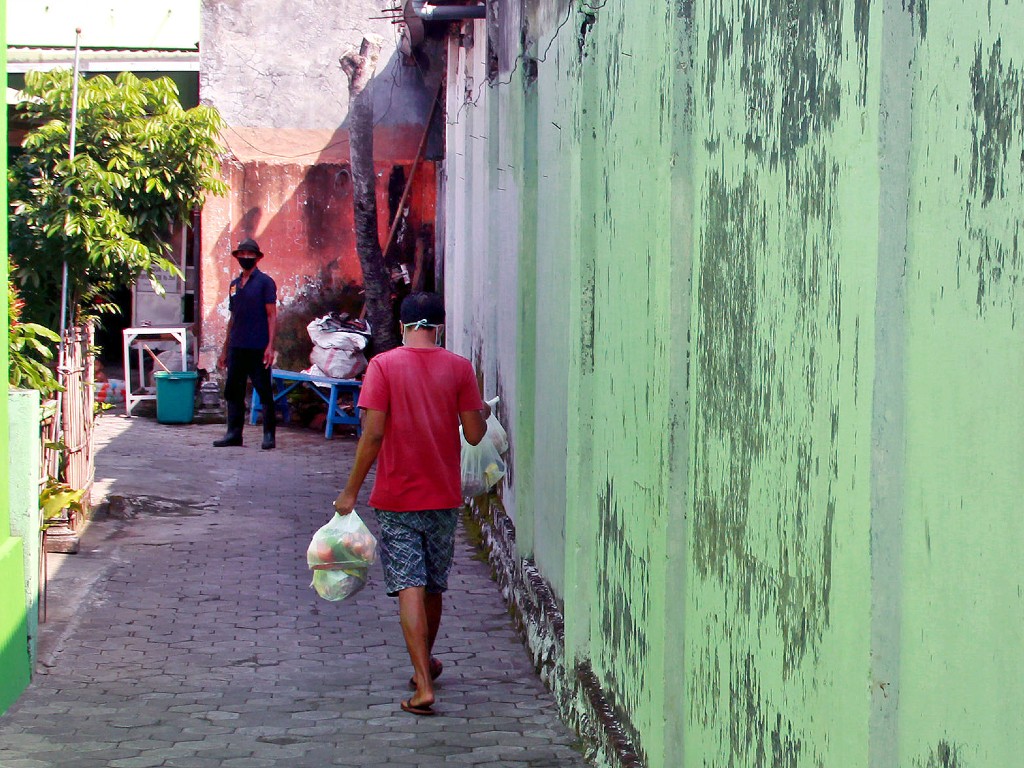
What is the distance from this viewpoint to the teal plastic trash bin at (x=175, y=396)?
14469mm

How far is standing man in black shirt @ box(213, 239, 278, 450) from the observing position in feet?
41.7

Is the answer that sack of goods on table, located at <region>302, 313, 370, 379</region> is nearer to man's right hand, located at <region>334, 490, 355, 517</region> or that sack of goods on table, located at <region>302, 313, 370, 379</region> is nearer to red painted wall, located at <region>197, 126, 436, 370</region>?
red painted wall, located at <region>197, 126, 436, 370</region>

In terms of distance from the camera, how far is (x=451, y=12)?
9586 mm

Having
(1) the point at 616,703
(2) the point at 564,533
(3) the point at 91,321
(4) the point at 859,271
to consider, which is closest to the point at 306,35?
(3) the point at 91,321

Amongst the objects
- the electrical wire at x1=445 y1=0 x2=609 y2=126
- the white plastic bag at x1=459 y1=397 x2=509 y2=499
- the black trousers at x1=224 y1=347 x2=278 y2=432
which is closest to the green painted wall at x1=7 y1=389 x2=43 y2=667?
the white plastic bag at x1=459 y1=397 x2=509 y2=499

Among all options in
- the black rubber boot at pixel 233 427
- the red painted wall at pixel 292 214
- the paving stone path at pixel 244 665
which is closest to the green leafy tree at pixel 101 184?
the red painted wall at pixel 292 214

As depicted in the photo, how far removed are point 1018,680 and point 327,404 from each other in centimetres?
1313

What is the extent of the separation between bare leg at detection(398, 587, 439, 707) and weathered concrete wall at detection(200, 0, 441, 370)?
1019cm

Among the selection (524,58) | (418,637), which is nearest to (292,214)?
(524,58)

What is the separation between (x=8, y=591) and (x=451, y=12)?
5.53m

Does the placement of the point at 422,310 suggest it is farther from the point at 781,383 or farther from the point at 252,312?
the point at 252,312

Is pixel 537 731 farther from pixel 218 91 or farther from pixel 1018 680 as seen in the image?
pixel 218 91

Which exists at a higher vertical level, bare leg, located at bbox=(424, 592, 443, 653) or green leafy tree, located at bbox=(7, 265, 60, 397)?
green leafy tree, located at bbox=(7, 265, 60, 397)

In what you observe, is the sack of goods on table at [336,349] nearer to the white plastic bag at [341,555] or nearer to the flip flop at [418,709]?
the white plastic bag at [341,555]
